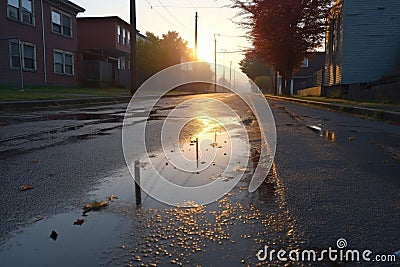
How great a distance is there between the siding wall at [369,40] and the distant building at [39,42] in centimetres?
2026

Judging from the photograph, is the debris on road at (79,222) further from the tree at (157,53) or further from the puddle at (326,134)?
the tree at (157,53)

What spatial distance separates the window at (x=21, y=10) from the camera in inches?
876

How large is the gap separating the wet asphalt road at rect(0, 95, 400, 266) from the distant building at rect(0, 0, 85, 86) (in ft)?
61.5

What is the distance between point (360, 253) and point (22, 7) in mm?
26396

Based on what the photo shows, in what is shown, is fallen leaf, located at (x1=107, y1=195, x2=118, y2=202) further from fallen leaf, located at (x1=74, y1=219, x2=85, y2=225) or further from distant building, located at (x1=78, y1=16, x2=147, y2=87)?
distant building, located at (x1=78, y1=16, x2=147, y2=87)

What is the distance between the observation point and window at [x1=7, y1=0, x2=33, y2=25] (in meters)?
22.2

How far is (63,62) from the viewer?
28516mm

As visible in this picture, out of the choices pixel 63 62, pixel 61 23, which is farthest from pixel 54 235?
pixel 61 23

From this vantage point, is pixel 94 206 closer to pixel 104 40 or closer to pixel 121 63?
pixel 104 40

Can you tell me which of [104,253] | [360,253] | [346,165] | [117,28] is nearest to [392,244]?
[360,253]

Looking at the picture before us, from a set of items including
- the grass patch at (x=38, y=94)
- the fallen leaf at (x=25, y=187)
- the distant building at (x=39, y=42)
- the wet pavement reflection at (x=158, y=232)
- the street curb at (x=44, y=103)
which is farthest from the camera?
the distant building at (x=39, y=42)

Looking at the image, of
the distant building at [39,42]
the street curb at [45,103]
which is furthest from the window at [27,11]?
the street curb at [45,103]

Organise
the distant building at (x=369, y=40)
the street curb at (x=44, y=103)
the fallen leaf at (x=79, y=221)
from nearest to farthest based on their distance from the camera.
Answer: the fallen leaf at (x=79, y=221) < the street curb at (x=44, y=103) < the distant building at (x=369, y=40)

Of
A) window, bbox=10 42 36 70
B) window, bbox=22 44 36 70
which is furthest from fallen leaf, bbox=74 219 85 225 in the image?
window, bbox=22 44 36 70
